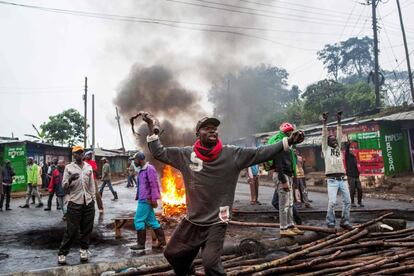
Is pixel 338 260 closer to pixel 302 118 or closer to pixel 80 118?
pixel 302 118

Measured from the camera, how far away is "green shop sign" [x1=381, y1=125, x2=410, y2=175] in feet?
62.5

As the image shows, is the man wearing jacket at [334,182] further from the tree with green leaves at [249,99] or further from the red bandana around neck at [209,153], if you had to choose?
the tree with green leaves at [249,99]

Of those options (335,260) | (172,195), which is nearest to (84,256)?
(335,260)

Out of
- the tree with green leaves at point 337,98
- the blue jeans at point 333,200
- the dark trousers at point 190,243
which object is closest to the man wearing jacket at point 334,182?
the blue jeans at point 333,200

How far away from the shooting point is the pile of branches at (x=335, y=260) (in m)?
4.31

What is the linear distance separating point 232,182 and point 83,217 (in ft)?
11.7

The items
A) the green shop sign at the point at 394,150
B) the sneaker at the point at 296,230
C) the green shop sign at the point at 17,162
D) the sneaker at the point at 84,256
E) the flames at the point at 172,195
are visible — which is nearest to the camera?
the sneaker at the point at 84,256

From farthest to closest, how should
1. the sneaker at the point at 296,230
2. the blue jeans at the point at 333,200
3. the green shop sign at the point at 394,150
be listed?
1. the green shop sign at the point at 394,150
2. the blue jeans at the point at 333,200
3. the sneaker at the point at 296,230

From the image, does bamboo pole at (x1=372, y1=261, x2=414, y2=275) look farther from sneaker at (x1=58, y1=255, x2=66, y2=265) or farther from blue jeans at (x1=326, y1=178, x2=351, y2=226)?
sneaker at (x1=58, y1=255, x2=66, y2=265)

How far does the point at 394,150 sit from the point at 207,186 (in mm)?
18612

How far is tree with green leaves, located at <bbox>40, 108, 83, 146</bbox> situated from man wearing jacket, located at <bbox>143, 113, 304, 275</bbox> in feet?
119

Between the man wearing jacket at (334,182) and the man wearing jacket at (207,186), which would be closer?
the man wearing jacket at (207,186)

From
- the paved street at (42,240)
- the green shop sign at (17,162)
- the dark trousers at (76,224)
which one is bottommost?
the paved street at (42,240)

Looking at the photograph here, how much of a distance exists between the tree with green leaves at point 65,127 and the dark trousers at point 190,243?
119 ft
